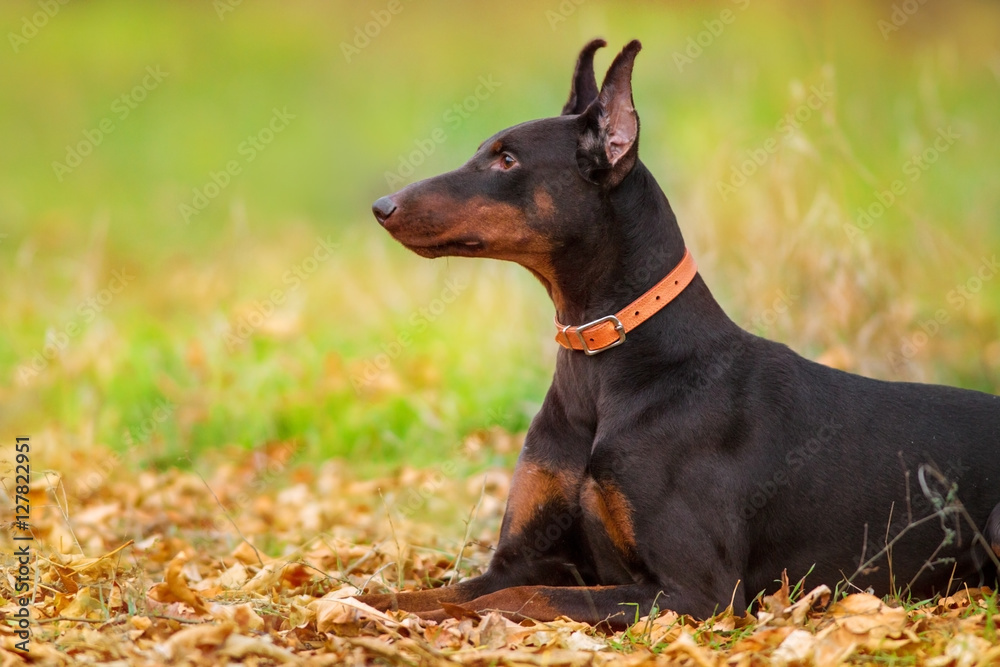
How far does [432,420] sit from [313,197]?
5.57 metres

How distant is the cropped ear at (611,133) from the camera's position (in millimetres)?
3467

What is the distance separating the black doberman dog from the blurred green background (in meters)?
1.90

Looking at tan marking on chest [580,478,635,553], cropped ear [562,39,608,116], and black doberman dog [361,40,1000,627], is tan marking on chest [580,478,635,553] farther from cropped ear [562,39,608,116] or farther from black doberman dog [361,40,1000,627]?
cropped ear [562,39,608,116]

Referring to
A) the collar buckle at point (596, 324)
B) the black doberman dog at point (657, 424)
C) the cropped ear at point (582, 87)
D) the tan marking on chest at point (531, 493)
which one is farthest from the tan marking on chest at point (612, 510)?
the cropped ear at point (582, 87)

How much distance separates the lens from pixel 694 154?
768cm

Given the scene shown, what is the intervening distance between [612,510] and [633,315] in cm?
64

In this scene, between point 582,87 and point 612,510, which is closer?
point 612,510

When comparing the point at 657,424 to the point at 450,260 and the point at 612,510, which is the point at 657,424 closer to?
the point at 612,510

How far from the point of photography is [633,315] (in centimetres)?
346

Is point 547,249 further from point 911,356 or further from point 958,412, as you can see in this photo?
point 911,356

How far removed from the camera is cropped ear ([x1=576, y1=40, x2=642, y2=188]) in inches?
136

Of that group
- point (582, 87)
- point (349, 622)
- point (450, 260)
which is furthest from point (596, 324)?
point (450, 260)

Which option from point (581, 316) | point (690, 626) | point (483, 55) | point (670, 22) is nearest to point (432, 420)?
point (581, 316)

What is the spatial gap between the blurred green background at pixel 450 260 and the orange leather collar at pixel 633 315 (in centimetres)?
210
